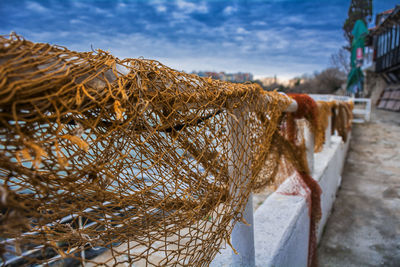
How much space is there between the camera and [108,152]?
0.72 metres

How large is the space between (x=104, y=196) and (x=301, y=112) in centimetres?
217

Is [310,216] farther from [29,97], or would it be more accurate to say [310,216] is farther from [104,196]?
[29,97]

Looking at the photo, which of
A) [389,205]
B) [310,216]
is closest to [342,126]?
[389,205]

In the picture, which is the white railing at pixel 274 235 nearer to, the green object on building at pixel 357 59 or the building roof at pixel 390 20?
the building roof at pixel 390 20

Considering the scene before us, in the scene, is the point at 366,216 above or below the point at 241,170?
below

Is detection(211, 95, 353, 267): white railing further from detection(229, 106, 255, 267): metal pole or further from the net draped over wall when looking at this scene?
the net draped over wall

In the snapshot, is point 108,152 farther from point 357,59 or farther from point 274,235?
point 357,59

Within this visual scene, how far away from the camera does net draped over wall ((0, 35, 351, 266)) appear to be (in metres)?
0.48

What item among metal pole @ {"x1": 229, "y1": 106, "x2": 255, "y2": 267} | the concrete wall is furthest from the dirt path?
metal pole @ {"x1": 229, "y1": 106, "x2": 255, "y2": 267}

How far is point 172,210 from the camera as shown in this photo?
0.84m

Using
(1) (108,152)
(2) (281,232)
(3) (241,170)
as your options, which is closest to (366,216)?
(2) (281,232)

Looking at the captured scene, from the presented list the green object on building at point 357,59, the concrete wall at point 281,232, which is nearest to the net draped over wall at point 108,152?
the concrete wall at point 281,232

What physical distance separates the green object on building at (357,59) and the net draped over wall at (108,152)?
2514cm

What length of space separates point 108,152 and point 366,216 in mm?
4984
